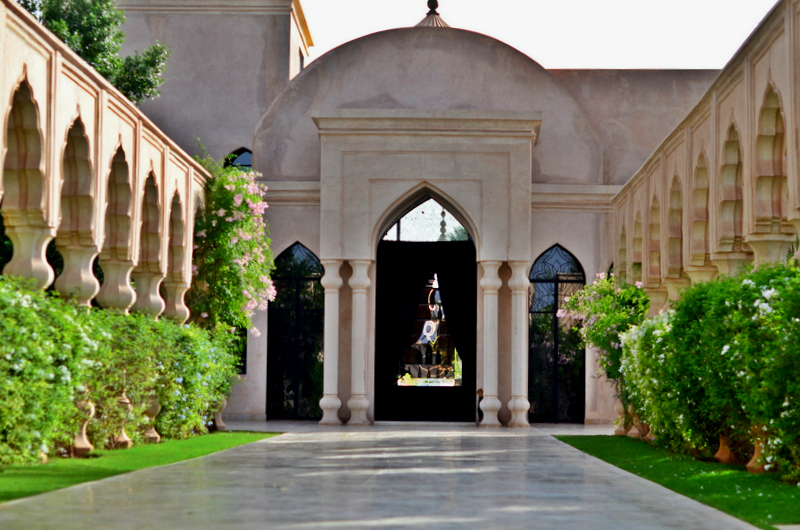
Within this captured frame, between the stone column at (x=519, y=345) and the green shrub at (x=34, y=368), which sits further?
the stone column at (x=519, y=345)

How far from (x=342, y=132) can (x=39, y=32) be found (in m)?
12.1

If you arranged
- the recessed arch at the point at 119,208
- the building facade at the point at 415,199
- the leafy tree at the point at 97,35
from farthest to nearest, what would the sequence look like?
the leafy tree at the point at 97,35, the building facade at the point at 415,199, the recessed arch at the point at 119,208

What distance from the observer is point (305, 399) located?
1032 inches

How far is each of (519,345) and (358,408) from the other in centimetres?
383

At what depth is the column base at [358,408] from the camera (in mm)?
24391

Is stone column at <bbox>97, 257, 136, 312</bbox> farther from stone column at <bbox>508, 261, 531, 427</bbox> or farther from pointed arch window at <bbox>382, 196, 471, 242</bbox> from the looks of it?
pointed arch window at <bbox>382, 196, 471, 242</bbox>

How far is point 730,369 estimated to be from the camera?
12.4m

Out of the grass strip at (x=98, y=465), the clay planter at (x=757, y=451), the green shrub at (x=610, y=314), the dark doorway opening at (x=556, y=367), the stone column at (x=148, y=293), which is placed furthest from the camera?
the dark doorway opening at (x=556, y=367)

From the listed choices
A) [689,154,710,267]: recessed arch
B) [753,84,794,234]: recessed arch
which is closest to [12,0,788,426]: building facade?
[689,154,710,267]: recessed arch

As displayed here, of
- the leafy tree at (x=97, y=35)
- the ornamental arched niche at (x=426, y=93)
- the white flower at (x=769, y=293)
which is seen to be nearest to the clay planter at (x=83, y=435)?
the white flower at (x=769, y=293)

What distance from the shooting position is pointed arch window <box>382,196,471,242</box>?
1116 inches

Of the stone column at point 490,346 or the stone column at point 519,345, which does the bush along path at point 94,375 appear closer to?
the stone column at point 490,346

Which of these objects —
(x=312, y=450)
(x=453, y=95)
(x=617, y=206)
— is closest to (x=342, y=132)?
(x=453, y=95)

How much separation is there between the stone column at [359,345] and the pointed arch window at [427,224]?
393cm
